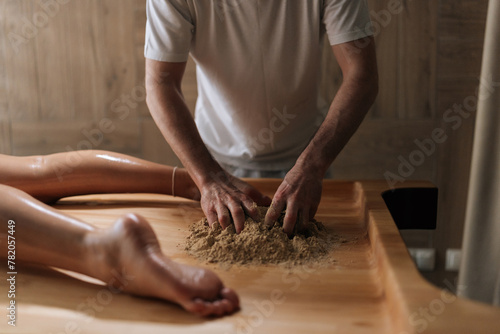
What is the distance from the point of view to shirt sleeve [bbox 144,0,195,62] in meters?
1.34

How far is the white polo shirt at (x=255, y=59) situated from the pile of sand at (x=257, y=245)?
0.57 meters

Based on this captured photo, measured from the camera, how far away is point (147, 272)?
755 mm

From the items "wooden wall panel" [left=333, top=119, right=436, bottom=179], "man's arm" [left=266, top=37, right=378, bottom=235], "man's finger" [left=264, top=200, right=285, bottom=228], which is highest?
"man's arm" [left=266, top=37, right=378, bottom=235]

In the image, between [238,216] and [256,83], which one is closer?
[238,216]

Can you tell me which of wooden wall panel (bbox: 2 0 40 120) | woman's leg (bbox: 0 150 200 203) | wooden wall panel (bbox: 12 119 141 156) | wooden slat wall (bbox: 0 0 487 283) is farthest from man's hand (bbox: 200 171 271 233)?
wooden wall panel (bbox: 2 0 40 120)

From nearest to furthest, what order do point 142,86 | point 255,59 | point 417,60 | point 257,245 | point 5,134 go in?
1. point 257,245
2. point 255,59
3. point 417,60
4. point 142,86
5. point 5,134

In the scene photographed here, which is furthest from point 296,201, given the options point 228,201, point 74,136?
point 74,136

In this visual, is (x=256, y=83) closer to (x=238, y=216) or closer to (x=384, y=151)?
(x=238, y=216)

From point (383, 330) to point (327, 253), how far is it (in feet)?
0.94

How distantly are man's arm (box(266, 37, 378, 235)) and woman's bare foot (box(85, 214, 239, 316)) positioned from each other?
0.92 feet

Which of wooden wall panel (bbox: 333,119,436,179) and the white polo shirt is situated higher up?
the white polo shirt

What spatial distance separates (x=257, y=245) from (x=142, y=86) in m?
1.49

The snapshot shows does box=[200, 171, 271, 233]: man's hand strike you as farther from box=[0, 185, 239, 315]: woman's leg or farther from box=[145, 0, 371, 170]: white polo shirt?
box=[145, 0, 371, 170]: white polo shirt

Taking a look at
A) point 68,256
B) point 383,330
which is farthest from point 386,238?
point 68,256
